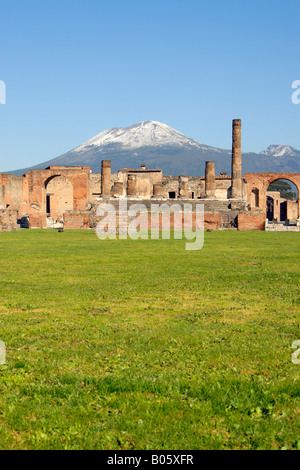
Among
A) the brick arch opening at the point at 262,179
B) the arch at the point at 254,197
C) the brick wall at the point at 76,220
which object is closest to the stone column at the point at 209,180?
the brick arch opening at the point at 262,179

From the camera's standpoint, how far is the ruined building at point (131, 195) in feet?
103

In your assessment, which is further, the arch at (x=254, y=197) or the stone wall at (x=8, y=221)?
the arch at (x=254, y=197)

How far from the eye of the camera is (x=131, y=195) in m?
42.7

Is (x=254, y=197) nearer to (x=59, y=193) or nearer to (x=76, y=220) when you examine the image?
(x=59, y=193)

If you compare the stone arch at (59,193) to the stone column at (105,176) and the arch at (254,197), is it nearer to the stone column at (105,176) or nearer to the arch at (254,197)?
the stone column at (105,176)

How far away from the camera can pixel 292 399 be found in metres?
3.54

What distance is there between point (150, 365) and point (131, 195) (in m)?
38.7

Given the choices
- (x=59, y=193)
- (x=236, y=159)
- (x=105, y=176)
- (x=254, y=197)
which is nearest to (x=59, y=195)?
(x=59, y=193)

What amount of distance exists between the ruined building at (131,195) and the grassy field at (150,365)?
22.6 metres

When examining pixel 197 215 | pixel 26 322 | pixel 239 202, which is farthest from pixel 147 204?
pixel 26 322

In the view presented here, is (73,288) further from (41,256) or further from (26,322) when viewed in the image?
(41,256)

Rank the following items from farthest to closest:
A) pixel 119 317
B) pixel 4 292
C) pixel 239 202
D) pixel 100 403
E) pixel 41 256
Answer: pixel 239 202
pixel 41 256
pixel 4 292
pixel 119 317
pixel 100 403

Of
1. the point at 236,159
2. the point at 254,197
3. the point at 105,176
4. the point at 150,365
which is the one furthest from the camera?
the point at 254,197
